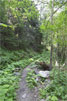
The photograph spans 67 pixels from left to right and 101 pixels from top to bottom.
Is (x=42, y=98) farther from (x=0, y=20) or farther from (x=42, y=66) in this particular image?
(x=0, y=20)

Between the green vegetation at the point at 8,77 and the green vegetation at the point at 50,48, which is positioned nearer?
the green vegetation at the point at 8,77

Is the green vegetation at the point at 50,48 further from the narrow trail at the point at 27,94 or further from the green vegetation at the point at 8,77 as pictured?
the narrow trail at the point at 27,94

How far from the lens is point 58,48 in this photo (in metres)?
3.60

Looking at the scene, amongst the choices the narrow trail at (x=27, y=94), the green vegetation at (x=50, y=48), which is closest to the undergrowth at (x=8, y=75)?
the green vegetation at (x=50, y=48)

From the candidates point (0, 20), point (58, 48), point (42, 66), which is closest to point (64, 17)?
point (58, 48)

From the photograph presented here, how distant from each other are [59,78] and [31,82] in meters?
1.58

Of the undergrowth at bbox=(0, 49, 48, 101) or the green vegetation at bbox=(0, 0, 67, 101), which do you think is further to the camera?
the green vegetation at bbox=(0, 0, 67, 101)

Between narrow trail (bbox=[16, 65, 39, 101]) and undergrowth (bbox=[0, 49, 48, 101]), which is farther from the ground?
undergrowth (bbox=[0, 49, 48, 101])

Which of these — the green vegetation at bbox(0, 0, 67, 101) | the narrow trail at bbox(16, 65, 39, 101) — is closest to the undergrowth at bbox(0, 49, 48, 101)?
the green vegetation at bbox(0, 0, 67, 101)

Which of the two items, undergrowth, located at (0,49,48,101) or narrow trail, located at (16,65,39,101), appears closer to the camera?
undergrowth, located at (0,49,48,101)

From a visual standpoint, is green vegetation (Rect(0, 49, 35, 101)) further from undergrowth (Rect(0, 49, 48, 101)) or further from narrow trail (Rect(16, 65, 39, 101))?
narrow trail (Rect(16, 65, 39, 101))

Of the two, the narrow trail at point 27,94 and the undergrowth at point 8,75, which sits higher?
the undergrowth at point 8,75

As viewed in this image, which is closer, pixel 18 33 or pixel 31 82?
pixel 31 82

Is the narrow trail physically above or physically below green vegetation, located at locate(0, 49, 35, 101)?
below
